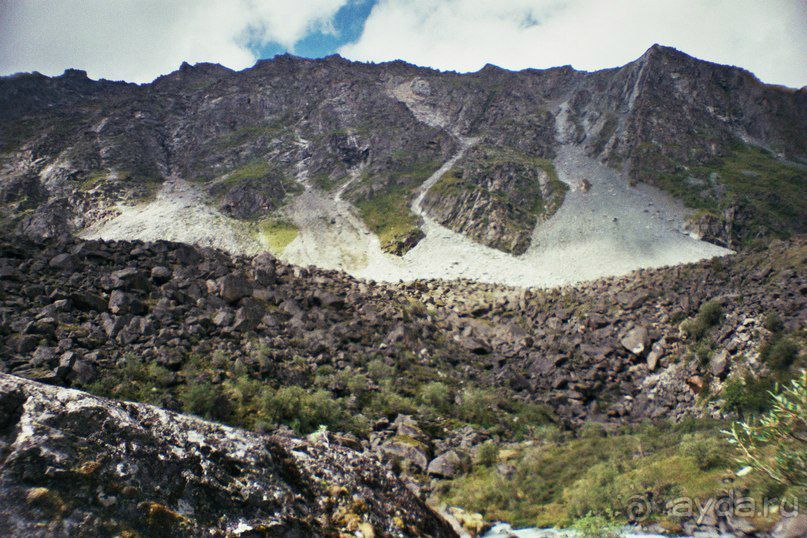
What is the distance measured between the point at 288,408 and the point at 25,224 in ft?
292

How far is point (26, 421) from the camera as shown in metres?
3.09

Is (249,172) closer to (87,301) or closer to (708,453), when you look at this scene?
(87,301)

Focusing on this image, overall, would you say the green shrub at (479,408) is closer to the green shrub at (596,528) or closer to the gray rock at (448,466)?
the gray rock at (448,466)

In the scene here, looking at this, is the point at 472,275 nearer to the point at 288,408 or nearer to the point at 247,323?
the point at 247,323

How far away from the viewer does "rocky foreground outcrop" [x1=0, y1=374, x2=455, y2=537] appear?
9.11ft

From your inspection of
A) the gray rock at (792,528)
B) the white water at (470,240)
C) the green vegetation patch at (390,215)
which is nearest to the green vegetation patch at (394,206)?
the green vegetation patch at (390,215)

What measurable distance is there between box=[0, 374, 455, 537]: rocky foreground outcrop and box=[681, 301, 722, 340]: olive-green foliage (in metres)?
31.5

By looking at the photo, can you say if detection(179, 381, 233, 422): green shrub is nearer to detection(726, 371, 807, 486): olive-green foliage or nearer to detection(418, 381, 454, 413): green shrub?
detection(418, 381, 454, 413): green shrub

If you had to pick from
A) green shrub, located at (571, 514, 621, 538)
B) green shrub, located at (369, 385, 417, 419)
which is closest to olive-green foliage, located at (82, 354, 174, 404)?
green shrub, located at (369, 385, 417, 419)

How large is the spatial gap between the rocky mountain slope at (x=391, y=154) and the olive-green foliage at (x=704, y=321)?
28436 millimetres

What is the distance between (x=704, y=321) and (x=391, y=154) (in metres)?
90.2

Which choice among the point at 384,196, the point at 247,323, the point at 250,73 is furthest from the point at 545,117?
the point at 247,323

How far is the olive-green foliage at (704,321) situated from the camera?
29016mm

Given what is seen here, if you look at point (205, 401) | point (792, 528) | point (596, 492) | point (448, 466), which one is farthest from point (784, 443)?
point (205, 401)
